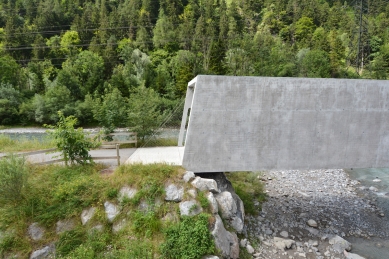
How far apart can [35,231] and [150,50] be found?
43248 mm

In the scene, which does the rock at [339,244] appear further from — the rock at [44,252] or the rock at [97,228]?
the rock at [44,252]

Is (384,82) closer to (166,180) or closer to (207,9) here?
(166,180)

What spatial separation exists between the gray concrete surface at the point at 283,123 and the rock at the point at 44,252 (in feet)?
14.0

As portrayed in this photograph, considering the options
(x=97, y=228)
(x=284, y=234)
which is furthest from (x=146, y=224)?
(x=284, y=234)

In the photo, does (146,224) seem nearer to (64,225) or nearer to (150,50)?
(64,225)

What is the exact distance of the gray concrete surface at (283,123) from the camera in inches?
298

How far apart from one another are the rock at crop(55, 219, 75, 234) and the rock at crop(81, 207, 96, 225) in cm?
28

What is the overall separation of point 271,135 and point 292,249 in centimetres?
393

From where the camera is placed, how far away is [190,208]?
673cm

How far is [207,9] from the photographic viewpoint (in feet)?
181

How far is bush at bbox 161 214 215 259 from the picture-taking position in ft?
19.8

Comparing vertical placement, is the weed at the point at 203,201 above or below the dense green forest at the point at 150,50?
below

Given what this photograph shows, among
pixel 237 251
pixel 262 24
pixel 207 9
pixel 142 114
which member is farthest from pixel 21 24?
pixel 237 251

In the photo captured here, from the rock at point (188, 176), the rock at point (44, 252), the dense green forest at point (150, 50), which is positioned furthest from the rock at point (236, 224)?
the dense green forest at point (150, 50)
